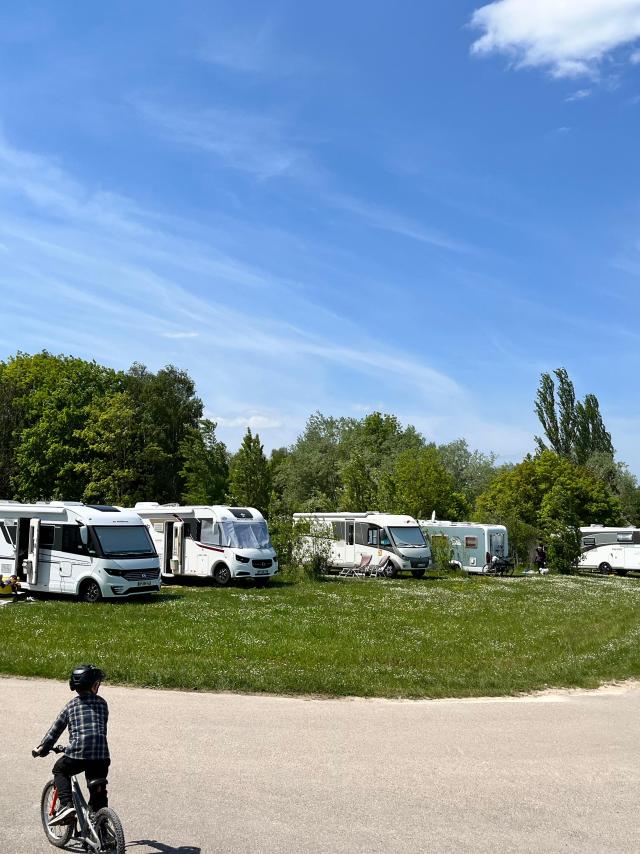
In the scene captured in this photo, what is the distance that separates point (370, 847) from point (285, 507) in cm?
3253

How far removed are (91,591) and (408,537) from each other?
54.5ft

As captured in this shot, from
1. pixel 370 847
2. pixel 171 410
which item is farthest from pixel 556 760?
pixel 171 410

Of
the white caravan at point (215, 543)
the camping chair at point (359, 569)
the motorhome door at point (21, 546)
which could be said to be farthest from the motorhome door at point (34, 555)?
the camping chair at point (359, 569)

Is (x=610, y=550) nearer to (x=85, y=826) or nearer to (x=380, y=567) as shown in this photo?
(x=380, y=567)

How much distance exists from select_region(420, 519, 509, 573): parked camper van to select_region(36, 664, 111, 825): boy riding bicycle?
117ft

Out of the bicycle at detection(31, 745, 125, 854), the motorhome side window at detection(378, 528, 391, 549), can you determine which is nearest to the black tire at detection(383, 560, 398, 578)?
the motorhome side window at detection(378, 528, 391, 549)

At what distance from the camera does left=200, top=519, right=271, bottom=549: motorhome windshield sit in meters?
30.1

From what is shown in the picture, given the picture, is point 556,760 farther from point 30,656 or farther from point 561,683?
point 30,656

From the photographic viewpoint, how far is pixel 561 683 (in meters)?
13.3

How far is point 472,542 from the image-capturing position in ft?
137

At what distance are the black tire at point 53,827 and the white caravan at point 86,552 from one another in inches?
710

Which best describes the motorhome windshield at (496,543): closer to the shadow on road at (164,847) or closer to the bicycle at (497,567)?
the bicycle at (497,567)

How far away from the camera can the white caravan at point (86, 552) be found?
24.0 m

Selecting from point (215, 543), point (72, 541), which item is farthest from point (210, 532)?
point (72, 541)
